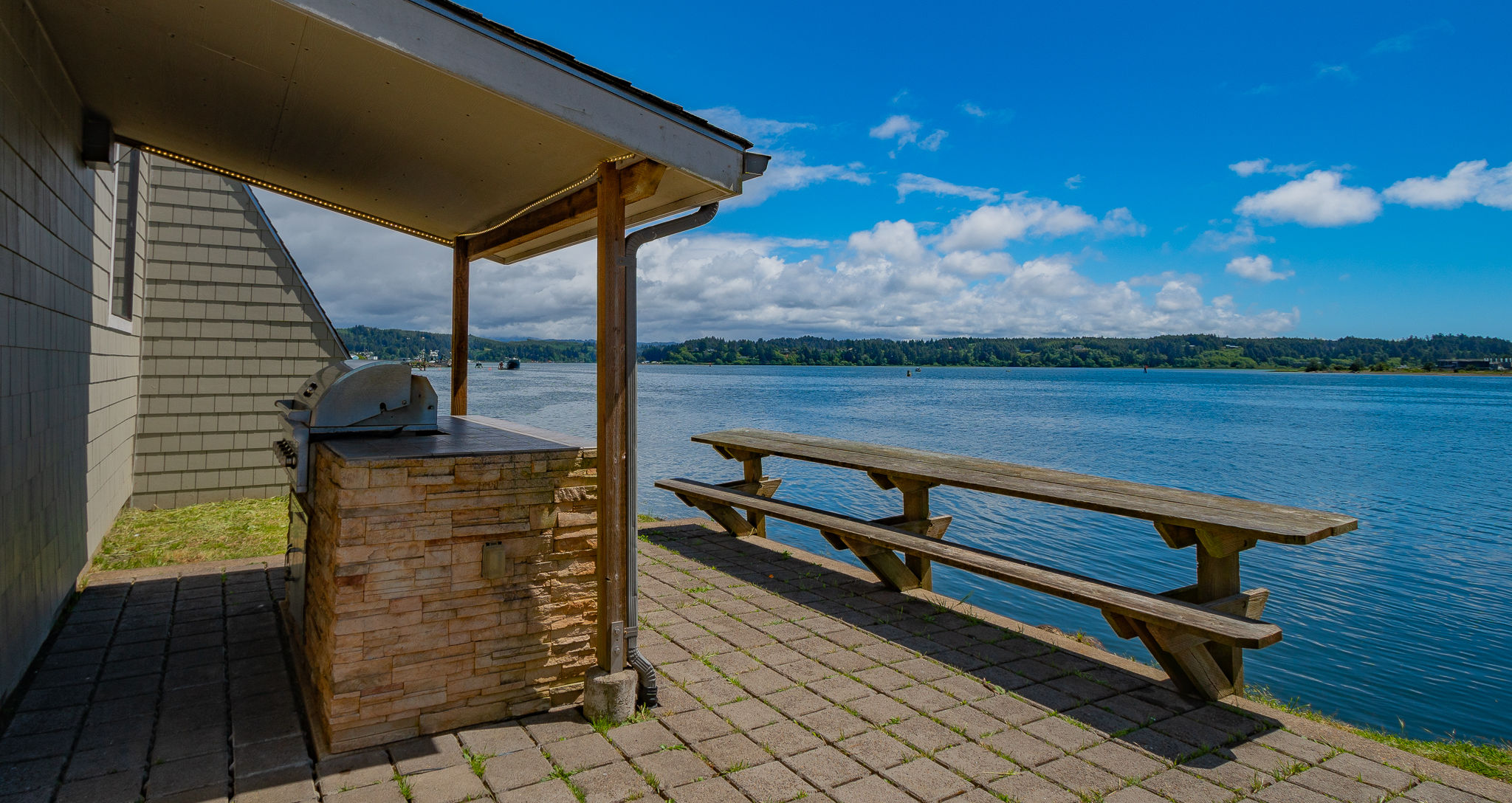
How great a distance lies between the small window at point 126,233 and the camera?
21.8 feet

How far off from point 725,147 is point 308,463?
2.36 meters

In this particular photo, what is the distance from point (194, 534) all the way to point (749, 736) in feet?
18.9

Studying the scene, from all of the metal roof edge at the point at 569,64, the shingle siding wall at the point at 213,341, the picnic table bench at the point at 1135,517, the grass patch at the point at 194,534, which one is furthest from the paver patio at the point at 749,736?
the shingle siding wall at the point at 213,341

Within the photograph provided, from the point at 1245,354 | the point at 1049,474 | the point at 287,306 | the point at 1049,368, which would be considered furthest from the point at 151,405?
the point at 1049,368

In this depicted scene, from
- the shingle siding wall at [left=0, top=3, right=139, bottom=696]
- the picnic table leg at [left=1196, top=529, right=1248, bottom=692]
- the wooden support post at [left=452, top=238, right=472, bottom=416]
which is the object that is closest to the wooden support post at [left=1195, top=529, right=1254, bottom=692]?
the picnic table leg at [left=1196, top=529, right=1248, bottom=692]

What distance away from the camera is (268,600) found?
469 cm

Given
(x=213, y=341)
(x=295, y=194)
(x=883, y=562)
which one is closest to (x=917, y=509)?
(x=883, y=562)

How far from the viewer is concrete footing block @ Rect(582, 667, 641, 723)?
10.3 ft

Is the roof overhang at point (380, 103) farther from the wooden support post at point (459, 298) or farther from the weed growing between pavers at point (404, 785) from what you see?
the weed growing between pavers at point (404, 785)

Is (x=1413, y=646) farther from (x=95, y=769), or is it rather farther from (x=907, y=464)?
(x=95, y=769)

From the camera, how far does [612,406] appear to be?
3240 mm

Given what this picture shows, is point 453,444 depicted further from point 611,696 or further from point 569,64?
point 569,64

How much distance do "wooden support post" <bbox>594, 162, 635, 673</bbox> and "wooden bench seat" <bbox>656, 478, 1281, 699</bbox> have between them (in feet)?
6.06

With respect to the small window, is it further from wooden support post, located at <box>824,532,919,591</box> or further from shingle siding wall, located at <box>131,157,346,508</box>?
wooden support post, located at <box>824,532,919,591</box>
